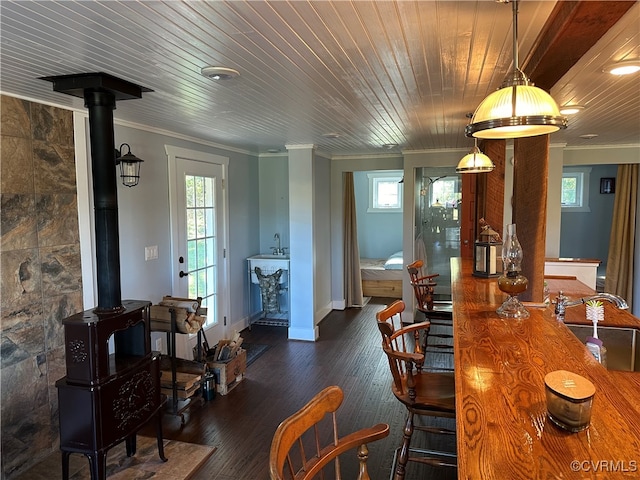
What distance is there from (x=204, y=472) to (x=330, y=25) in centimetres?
264

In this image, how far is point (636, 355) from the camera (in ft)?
8.55

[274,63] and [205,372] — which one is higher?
[274,63]

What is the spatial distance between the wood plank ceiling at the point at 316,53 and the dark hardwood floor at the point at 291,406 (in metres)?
2.31

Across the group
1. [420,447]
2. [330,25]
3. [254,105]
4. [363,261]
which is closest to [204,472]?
[420,447]

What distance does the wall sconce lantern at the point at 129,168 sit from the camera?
3.43m

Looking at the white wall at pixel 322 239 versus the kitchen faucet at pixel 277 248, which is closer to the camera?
the white wall at pixel 322 239

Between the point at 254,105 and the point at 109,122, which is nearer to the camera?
the point at 109,122

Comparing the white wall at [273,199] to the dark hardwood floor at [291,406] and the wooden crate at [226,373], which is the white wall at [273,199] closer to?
the dark hardwood floor at [291,406]

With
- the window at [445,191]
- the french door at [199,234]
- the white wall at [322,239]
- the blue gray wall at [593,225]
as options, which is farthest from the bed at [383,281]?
the blue gray wall at [593,225]

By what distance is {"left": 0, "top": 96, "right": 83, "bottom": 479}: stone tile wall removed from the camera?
266cm

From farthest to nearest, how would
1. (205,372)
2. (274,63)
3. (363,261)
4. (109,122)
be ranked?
(363,261) → (205,372) → (109,122) → (274,63)

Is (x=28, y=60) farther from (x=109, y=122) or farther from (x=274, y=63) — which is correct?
(x=274, y=63)

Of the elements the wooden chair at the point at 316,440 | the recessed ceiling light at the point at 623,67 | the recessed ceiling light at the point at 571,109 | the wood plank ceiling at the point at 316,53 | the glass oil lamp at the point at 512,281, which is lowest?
the wooden chair at the point at 316,440

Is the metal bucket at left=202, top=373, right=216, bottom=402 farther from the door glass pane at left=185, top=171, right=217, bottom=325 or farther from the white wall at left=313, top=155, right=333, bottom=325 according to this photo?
the white wall at left=313, top=155, right=333, bottom=325
